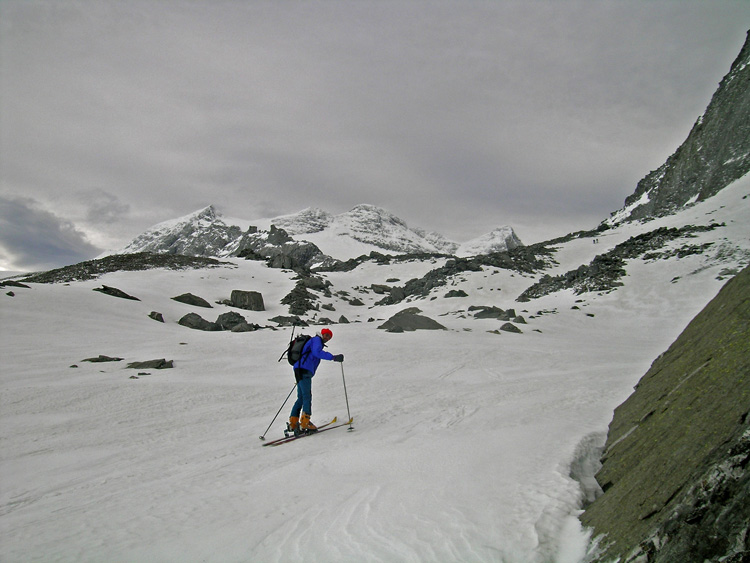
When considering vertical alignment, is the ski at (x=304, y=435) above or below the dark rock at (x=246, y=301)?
below

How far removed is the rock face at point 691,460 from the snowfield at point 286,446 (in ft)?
1.74

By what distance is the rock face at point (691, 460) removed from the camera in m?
2.08

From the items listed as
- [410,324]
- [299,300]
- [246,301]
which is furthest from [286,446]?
[299,300]

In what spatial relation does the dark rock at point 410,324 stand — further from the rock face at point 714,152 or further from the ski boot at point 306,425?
the rock face at point 714,152

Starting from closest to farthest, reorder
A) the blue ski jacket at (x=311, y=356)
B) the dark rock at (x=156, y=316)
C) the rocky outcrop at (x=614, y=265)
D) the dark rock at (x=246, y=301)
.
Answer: the blue ski jacket at (x=311, y=356) → the dark rock at (x=156, y=316) → the rocky outcrop at (x=614, y=265) → the dark rock at (x=246, y=301)

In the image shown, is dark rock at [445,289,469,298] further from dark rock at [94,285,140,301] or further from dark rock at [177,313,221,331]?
dark rock at [94,285,140,301]

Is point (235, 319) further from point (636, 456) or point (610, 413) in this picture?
point (636, 456)

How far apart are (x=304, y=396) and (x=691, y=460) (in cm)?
637

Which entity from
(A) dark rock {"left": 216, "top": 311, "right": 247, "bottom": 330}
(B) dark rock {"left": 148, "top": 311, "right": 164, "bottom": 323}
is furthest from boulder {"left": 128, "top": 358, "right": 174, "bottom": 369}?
(A) dark rock {"left": 216, "top": 311, "right": 247, "bottom": 330}

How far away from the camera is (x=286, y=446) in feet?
22.4

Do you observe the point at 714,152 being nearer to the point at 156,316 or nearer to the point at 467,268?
the point at 467,268

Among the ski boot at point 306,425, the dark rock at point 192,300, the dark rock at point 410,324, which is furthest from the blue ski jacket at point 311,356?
the dark rock at point 192,300

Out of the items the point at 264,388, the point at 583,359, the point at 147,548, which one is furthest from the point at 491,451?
the point at 583,359

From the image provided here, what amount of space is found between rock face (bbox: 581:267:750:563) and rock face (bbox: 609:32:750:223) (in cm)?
6401
